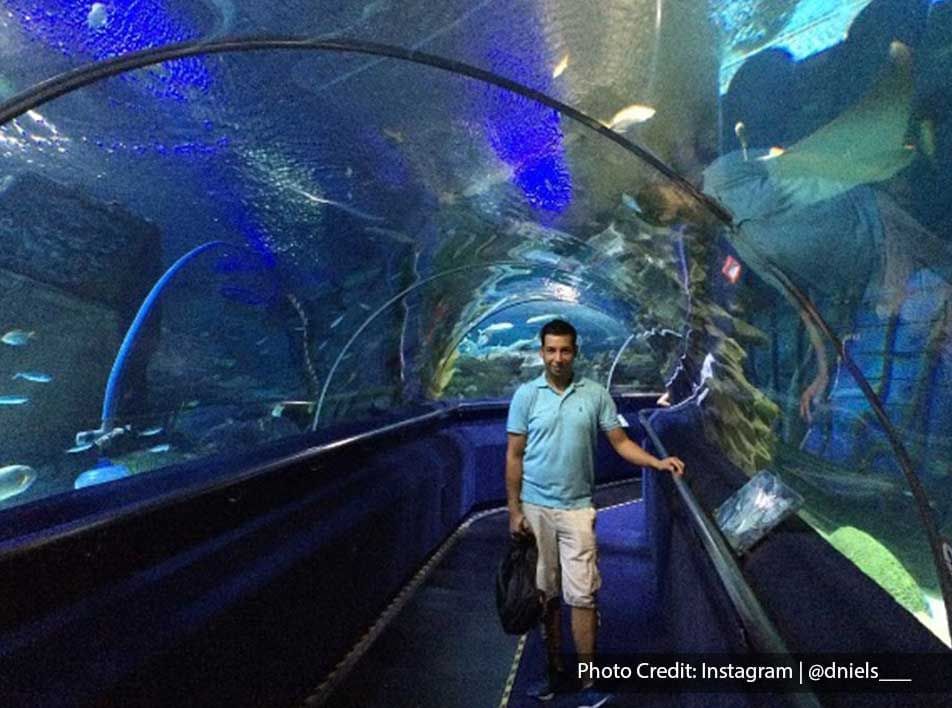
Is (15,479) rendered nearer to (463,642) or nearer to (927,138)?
(463,642)

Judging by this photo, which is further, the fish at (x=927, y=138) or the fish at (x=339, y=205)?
the fish at (x=339, y=205)

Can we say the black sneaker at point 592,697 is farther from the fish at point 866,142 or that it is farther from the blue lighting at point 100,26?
the blue lighting at point 100,26

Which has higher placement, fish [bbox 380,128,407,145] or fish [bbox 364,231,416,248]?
fish [bbox 380,128,407,145]

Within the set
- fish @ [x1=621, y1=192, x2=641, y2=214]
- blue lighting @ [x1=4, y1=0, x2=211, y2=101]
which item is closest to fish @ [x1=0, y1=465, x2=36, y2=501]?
blue lighting @ [x1=4, y1=0, x2=211, y2=101]

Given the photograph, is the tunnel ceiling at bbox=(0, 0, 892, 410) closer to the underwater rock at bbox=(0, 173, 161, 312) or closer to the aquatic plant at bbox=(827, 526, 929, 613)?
the underwater rock at bbox=(0, 173, 161, 312)

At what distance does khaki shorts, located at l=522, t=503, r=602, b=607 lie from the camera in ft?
10.2

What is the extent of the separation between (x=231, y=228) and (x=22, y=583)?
4.75m

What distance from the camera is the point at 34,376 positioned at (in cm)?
667

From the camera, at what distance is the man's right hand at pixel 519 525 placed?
3.06m

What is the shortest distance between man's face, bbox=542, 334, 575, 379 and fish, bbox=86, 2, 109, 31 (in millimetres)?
2845

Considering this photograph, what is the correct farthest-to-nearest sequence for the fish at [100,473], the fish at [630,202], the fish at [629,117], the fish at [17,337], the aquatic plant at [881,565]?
the fish at [100,473] < the fish at [17,337] < the fish at [630,202] < the fish at [629,117] < the aquatic plant at [881,565]

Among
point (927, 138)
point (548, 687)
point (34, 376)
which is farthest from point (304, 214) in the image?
point (927, 138)

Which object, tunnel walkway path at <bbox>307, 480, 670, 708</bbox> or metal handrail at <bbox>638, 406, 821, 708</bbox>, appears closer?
metal handrail at <bbox>638, 406, 821, 708</bbox>

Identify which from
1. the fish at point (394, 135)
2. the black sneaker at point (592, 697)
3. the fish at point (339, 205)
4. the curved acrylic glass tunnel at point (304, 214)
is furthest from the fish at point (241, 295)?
the black sneaker at point (592, 697)
